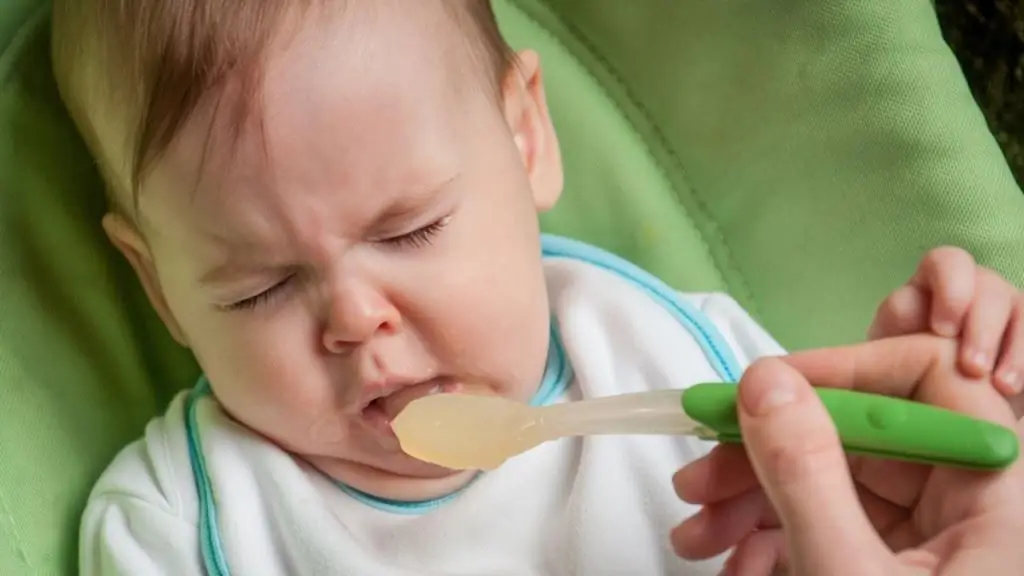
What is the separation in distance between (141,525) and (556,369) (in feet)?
1.18

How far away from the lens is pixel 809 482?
Result: 0.56m

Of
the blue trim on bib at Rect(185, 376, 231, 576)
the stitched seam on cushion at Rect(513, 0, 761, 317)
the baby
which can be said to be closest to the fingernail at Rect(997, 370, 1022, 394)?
the baby

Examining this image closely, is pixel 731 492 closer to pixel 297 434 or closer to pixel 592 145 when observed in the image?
pixel 297 434

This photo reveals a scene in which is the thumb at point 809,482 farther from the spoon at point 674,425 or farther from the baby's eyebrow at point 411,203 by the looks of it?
the baby's eyebrow at point 411,203

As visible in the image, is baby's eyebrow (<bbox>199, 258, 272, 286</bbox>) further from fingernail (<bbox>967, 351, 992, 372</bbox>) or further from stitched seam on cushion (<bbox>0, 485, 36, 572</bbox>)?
fingernail (<bbox>967, 351, 992, 372</bbox>)

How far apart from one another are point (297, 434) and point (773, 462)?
1.38ft

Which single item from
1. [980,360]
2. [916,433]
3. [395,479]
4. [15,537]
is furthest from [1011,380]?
[15,537]

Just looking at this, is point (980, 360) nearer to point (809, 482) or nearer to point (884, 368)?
point (884, 368)

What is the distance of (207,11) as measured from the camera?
0.78 meters

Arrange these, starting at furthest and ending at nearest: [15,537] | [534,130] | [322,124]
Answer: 1. [534,130]
2. [15,537]
3. [322,124]

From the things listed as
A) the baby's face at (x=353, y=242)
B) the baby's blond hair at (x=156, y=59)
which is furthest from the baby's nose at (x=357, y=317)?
the baby's blond hair at (x=156, y=59)

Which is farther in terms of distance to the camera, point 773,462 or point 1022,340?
point 1022,340

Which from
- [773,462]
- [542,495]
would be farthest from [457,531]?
[773,462]

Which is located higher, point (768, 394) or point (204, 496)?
point (768, 394)
